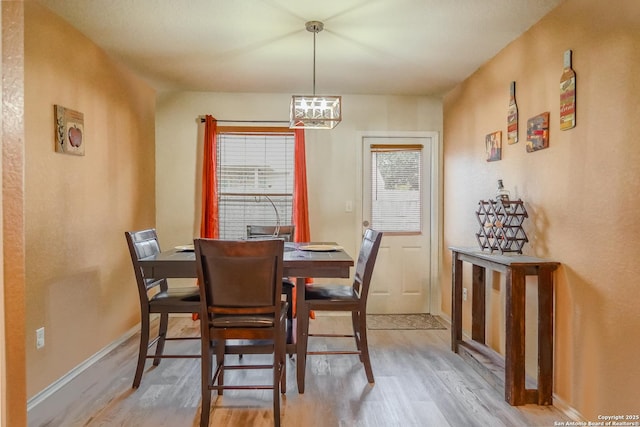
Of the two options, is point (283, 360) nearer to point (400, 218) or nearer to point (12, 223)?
point (12, 223)

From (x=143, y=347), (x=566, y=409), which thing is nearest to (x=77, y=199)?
(x=143, y=347)

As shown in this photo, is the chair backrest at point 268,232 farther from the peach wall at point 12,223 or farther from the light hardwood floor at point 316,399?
the peach wall at point 12,223

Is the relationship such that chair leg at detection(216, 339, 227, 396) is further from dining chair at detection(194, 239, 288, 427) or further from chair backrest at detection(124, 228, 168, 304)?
chair backrest at detection(124, 228, 168, 304)

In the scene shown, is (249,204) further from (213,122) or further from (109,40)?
(109,40)

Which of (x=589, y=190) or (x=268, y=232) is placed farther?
(x=268, y=232)

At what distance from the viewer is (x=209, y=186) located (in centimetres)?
418

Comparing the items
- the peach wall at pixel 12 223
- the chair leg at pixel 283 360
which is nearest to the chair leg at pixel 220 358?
the chair leg at pixel 283 360

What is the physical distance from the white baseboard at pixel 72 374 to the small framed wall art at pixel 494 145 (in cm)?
338

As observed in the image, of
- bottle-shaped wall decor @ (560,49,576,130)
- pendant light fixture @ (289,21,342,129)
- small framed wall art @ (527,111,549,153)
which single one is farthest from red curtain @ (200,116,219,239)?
bottle-shaped wall decor @ (560,49,576,130)

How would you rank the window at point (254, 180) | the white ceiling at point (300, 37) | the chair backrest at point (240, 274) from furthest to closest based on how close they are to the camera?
the window at point (254, 180) → the white ceiling at point (300, 37) → the chair backrest at point (240, 274)

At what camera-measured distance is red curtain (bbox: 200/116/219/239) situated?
13.6 ft

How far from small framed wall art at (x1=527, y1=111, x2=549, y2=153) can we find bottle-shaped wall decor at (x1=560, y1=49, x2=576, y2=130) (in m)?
0.16

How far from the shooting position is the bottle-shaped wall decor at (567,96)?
2.20m

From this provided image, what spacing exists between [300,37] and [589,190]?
2.08 m
